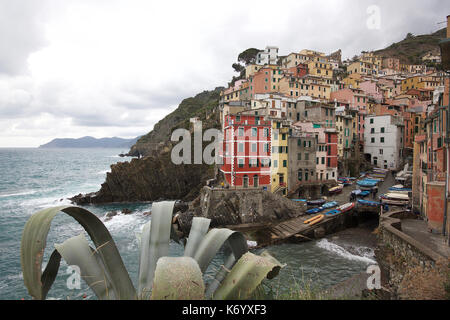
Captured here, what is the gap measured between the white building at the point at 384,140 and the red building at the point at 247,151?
2715 cm

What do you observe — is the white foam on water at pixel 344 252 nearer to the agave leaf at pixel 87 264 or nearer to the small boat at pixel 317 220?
the small boat at pixel 317 220

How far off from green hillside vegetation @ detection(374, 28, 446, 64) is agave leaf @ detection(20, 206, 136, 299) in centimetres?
13242

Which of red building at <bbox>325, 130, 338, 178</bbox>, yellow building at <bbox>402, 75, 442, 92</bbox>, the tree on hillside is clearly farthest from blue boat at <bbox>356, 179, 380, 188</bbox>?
the tree on hillside

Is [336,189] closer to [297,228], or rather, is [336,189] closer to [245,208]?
[297,228]

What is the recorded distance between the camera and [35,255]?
234 cm

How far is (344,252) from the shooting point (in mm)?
22781

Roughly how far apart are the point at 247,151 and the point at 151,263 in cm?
2805

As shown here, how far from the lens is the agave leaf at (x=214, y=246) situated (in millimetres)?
3248

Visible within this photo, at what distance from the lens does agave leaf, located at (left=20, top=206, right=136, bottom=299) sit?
2295 millimetres

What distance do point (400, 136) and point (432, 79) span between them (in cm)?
3562

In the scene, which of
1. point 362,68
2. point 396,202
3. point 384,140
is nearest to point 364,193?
point 396,202

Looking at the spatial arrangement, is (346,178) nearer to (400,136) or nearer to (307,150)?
(307,150)

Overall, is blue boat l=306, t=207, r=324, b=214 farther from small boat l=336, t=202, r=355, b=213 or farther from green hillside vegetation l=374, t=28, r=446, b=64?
green hillside vegetation l=374, t=28, r=446, b=64
